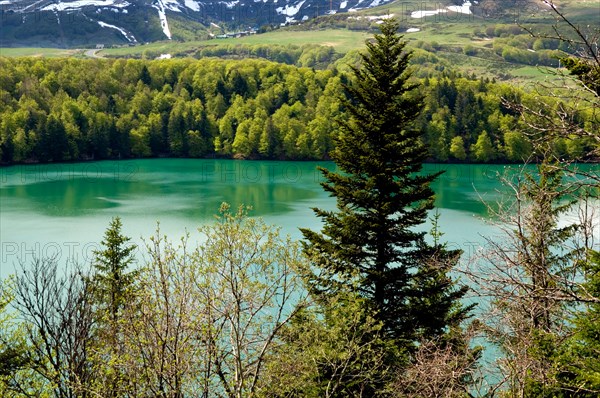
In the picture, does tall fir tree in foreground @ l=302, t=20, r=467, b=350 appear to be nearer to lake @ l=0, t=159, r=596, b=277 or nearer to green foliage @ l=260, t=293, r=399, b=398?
green foliage @ l=260, t=293, r=399, b=398

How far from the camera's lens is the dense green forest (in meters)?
90.5

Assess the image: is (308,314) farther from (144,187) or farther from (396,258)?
(144,187)

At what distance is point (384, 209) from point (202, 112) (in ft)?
306

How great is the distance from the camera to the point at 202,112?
106375 mm

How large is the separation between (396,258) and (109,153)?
8471 centimetres


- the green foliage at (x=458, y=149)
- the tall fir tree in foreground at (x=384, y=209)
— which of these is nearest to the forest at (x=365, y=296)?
the tall fir tree in foreground at (x=384, y=209)

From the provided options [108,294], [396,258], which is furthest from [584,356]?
[108,294]

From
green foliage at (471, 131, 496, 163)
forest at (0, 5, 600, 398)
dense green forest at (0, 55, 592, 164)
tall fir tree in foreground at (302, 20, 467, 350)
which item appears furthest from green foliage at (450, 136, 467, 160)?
tall fir tree in foreground at (302, 20, 467, 350)

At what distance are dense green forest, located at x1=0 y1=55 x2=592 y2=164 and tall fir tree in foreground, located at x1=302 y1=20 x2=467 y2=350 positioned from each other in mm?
70910

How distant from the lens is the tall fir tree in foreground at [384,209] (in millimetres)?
15664

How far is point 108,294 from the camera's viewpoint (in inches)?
747

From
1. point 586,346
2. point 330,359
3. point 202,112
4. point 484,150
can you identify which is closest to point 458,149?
point 484,150

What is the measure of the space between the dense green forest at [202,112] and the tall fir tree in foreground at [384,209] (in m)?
70.9

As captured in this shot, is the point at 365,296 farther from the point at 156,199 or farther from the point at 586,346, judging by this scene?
the point at 156,199
